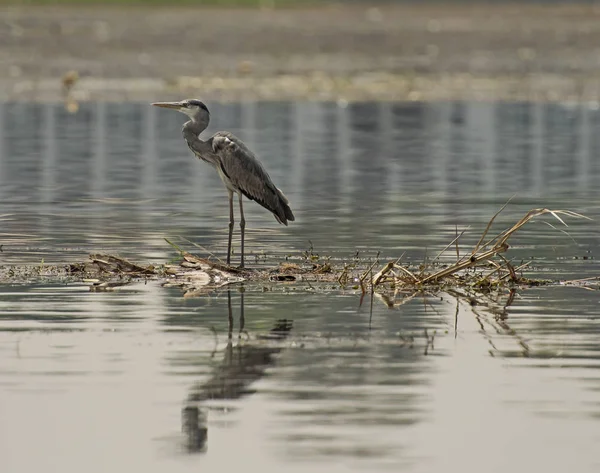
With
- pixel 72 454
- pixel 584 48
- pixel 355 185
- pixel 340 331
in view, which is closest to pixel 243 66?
pixel 584 48

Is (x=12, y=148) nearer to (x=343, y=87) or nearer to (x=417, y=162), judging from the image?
(x=417, y=162)

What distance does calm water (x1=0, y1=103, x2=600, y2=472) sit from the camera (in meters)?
7.86

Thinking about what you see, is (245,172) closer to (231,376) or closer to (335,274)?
(335,274)

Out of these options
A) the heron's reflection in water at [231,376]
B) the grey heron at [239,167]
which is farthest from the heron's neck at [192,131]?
the heron's reflection in water at [231,376]

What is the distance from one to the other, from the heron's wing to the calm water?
3.39 ft

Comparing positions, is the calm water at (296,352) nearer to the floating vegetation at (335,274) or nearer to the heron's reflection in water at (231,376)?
the heron's reflection in water at (231,376)

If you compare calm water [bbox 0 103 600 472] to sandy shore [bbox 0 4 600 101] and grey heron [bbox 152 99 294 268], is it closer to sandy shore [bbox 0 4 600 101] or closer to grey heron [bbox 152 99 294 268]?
grey heron [bbox 152 99 294 268]

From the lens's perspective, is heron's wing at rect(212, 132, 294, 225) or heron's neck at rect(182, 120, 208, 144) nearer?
heron's wing at rect(212, 132, 294, 225)

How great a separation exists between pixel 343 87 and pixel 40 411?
113ft

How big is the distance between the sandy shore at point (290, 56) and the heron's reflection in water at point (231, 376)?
27730 millimetres

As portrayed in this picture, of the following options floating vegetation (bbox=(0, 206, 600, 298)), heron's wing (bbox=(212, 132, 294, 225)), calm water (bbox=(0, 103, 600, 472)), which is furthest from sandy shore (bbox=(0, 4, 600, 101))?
floating vegetation (bbox=(0, 206, 600, 298))

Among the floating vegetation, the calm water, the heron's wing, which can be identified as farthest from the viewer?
the heron's wing

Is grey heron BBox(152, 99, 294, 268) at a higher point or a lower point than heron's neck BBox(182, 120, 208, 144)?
lower

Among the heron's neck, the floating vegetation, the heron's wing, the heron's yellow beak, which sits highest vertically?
the heron's yellow beak
